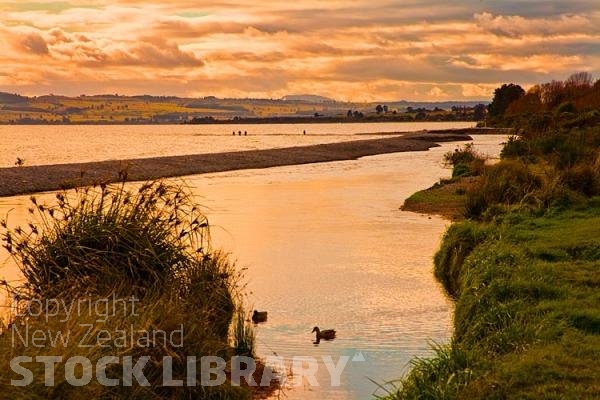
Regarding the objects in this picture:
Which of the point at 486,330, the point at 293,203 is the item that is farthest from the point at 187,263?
the point at 293,203

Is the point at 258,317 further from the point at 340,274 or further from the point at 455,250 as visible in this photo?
the point at 455,250

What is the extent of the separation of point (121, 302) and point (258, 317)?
15.9 ft

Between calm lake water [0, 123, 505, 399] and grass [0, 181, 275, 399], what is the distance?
132cm

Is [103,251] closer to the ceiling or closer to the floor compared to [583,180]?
closer to the floor

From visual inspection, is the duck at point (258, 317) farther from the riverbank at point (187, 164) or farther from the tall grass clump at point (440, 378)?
the riverbank at point (187, 164)

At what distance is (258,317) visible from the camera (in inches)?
667

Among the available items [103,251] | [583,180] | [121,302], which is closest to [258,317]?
[103,251]

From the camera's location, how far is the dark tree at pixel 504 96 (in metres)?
177

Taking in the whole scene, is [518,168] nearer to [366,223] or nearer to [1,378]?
[366,223]

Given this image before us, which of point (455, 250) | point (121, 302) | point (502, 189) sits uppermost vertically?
point (502, 189)

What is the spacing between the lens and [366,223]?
1292 inches

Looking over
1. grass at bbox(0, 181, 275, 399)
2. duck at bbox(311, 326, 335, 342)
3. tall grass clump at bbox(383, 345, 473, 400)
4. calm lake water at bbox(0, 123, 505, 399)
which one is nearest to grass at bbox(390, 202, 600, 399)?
tall grass clump at bbox(383, 345, 473, 400)

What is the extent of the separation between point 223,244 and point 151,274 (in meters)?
13.0

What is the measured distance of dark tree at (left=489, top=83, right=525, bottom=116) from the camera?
17688cm
